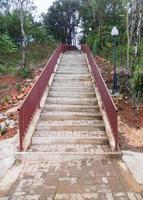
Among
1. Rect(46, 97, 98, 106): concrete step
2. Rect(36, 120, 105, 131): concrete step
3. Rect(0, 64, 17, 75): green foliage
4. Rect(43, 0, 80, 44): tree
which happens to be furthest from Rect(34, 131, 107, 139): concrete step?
Rect(43, 0, 80, 44): tree

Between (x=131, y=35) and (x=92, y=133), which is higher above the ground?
(x=131, y=35)

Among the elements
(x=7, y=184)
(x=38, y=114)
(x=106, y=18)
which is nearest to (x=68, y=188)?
(x=7, y=184)

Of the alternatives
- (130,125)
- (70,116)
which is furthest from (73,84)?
(130,125)

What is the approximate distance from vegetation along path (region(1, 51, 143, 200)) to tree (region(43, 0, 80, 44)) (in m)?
25.3

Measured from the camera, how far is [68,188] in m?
6.12

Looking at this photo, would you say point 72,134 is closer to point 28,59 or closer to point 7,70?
point 7,70

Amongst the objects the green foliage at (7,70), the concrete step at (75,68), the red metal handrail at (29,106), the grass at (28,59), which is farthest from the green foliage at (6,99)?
the green foliage at (7,70)

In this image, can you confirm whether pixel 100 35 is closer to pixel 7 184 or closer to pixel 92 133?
pixel 92 133

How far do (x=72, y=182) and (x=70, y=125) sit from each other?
10.6ft

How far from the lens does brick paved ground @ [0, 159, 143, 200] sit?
5.80 metres

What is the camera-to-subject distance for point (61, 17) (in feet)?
120

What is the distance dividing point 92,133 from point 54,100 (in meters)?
2.83

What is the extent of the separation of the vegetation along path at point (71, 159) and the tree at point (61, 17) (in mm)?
25292

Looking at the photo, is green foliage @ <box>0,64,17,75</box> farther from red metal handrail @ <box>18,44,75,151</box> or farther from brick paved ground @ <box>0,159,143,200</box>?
brick paved ground @ <box>0,159,143,200</box>
